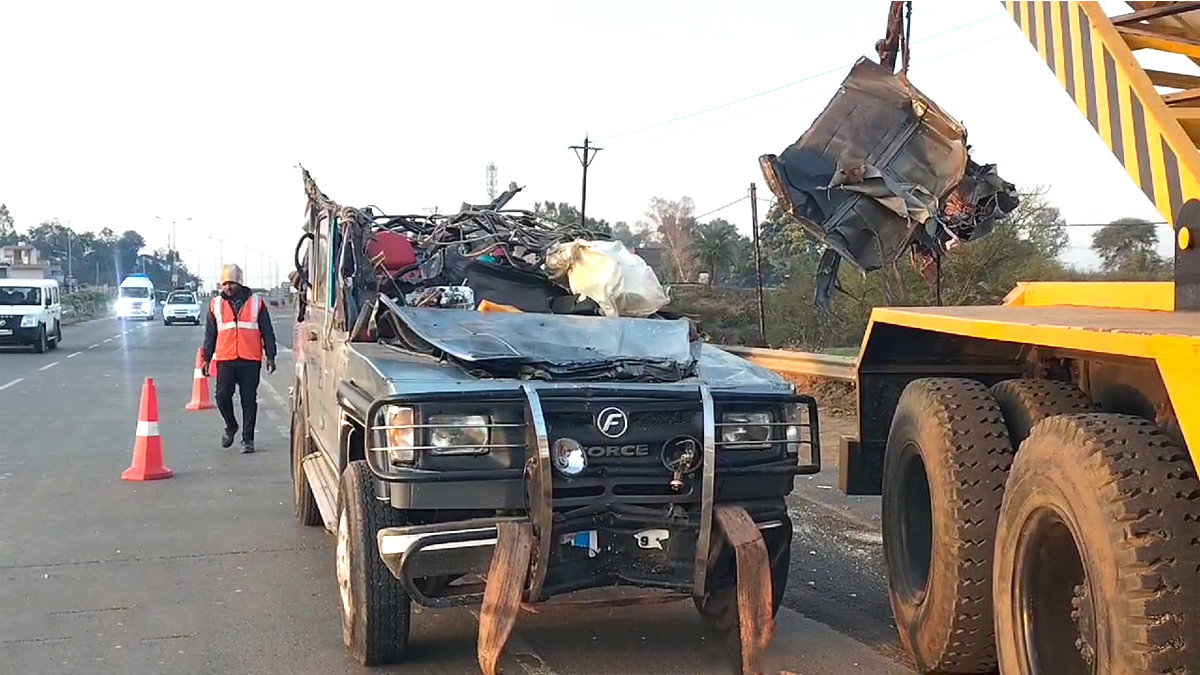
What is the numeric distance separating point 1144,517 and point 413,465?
257 cm

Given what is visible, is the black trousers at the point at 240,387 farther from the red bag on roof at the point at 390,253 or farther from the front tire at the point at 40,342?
the front tire at the point at 40,342

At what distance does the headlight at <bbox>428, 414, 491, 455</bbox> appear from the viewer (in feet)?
15.1

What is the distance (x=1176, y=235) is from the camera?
143 inches

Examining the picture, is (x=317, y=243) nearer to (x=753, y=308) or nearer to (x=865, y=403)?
(x=865, y=403)

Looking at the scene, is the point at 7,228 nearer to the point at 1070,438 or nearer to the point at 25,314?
the point at 25,314

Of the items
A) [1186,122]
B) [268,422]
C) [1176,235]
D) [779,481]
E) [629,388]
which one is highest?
[1186,122]

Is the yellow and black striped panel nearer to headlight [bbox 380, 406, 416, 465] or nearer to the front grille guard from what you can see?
the front grille guard

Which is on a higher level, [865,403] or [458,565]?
[865,403]

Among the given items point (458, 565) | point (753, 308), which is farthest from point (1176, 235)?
point (753, 308)

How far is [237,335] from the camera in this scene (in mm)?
11148

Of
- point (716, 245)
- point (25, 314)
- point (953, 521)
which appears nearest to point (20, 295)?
point (25, 314)

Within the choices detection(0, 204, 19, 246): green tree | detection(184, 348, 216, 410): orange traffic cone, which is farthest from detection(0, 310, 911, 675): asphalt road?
detection(0, 204, 19, 246): green tree

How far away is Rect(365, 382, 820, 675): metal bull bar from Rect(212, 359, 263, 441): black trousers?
7.01 metres

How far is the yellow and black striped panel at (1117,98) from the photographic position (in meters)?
3.64
